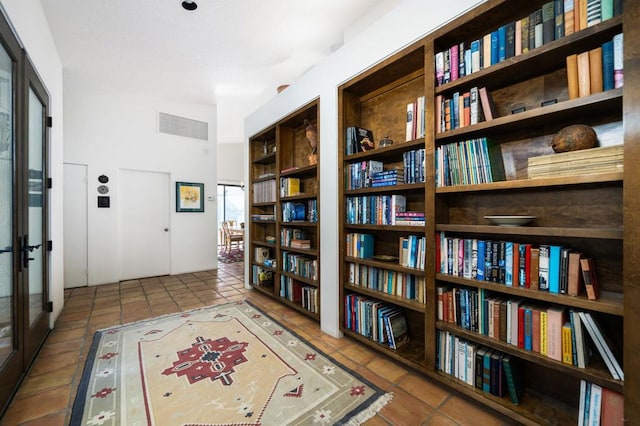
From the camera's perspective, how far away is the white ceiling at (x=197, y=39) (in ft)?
8.75

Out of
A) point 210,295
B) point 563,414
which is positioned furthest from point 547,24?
point 210,295

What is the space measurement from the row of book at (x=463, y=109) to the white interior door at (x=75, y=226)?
203 inches

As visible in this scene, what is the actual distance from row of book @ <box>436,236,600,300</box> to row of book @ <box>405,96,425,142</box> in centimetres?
70

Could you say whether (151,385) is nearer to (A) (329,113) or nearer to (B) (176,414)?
(B) (176,414)

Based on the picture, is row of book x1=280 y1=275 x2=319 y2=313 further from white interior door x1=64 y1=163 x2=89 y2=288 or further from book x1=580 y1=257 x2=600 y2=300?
white interior door x1=64 y1=163 x2=89 y2=288

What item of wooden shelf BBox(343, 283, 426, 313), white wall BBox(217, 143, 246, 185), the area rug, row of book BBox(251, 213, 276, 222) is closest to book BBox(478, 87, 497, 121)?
wooden shelf BBox(343, 283, 426, 313)

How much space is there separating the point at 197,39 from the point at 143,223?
127 inches

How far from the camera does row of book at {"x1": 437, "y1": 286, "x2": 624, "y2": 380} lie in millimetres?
1177

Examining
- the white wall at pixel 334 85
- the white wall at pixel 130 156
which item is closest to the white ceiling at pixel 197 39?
the white wall at pixel 130 156

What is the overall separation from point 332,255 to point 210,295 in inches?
84.6

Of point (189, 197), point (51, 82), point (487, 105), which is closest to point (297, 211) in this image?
point (487, 105)

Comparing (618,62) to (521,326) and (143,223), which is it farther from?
(143,223)

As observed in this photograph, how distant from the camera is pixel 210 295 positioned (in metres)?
3.62

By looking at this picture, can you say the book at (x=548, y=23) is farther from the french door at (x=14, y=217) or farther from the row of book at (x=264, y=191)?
the french door at (x=14, y=217)
